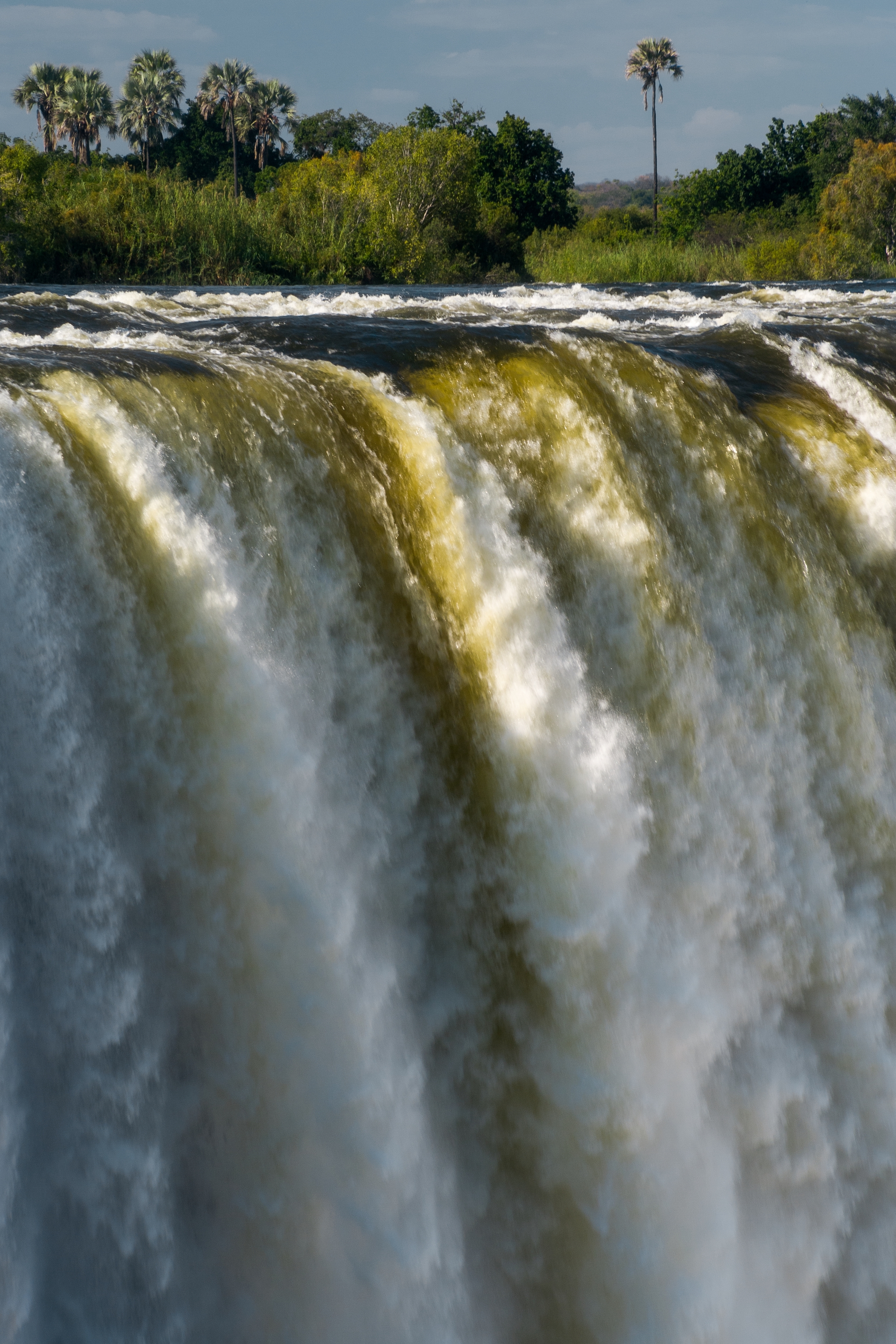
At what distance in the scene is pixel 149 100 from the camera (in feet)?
184

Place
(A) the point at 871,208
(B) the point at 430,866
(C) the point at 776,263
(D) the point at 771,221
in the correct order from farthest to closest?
(D) the point at 771,221 → (A) the point at 871,208 → (C) the point at 776,263 → (B) the point at 430,866

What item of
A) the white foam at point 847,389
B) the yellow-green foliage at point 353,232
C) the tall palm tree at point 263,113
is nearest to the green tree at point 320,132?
the tall palm tree at point 263,113

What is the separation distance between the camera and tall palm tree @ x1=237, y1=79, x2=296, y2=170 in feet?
193

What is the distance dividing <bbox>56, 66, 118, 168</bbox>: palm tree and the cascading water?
178 feet

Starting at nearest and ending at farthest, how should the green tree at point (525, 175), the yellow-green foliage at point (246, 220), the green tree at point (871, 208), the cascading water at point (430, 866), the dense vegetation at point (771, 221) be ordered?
1. the cascading water at point (430, 866)
2. the yellow-green foliage at point (246, 220)
3. the dense vegetation at point (771, 221)
4. the green tree at point (871, 208)
5. the green tree at point (525, 175)

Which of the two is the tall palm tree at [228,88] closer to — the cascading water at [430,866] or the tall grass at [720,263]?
the tall grass at [720,263]

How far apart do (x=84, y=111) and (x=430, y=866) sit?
191 ft

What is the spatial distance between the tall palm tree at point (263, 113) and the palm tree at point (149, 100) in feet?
12.3

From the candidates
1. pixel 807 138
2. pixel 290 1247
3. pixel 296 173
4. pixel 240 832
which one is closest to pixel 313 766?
pixel 240 832

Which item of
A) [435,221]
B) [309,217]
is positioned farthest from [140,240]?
[435,221]

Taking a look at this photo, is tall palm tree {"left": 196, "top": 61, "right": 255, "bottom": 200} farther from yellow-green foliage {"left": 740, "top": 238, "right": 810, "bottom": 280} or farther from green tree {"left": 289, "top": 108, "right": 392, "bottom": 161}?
yellow-green foliage {"left": 740, "top": 238, "right": 810, "bottom": 280}

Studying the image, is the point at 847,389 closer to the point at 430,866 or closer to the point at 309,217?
the point at 430,866

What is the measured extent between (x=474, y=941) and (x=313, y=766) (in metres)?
0.82

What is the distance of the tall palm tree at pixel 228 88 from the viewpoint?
5847 cm
